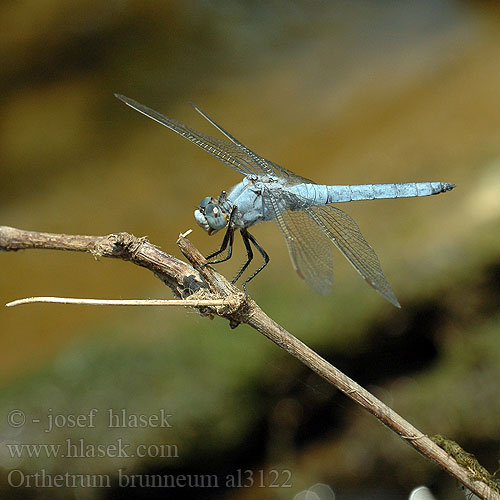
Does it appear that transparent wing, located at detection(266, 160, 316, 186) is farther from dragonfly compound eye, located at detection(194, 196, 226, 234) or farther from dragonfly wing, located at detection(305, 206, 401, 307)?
dragonfly compound eye, located at detection(194, 196, 226, 234)

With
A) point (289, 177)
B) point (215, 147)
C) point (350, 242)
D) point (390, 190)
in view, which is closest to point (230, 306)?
point (350, 242)

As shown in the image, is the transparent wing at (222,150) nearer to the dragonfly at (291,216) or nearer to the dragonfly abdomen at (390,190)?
the dragonfly at (291,216)

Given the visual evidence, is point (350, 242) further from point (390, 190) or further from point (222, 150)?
point (222, 150)

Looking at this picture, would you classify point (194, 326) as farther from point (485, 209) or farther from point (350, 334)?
point (485, 209)

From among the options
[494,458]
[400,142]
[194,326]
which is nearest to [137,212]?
[194,326]

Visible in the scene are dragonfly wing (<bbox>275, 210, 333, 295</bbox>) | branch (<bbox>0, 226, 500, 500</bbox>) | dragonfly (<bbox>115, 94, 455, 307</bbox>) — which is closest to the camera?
branch (<bbox>0, 226, 500, 500</bbox>)

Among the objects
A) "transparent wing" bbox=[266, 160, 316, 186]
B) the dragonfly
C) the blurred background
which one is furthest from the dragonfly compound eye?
the blurred background
